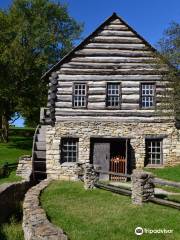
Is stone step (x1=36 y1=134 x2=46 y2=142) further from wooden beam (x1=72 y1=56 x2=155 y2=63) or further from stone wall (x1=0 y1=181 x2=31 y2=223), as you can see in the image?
stone wall (x1=0 y1=181 x2=31 y2=223)

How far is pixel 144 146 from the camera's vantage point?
2327cm

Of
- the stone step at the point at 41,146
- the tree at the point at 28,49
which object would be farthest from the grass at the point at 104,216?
the tree at the point at 28,49

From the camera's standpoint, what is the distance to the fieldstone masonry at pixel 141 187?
44.2 ft

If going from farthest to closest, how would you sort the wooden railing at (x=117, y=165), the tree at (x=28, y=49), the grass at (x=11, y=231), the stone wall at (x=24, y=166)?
the tree at (x=28, y=49) → the stone wall at (x=24, y=166) → the wooden railing at (x=117, y=165) → the grass at (x=11, y=231)

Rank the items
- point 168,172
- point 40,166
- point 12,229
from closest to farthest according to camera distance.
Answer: point 12,229 → point 168,172 → point 40,166

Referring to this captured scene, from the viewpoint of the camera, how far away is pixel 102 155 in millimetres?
23203

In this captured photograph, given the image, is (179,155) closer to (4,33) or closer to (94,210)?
(94,210)

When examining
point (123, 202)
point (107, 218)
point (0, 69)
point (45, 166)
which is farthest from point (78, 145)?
point (0, 69)

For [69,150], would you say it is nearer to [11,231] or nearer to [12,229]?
[12,229]

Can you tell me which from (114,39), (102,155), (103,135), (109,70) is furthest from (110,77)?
(102,155)

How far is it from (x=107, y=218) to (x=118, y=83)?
13.1 metres

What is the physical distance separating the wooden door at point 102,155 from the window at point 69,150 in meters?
1.23

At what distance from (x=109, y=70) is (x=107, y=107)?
7.05ft

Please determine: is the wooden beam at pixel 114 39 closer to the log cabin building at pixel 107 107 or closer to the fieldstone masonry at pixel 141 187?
the log cabin building at pixel 107 107
